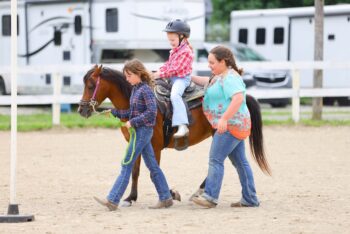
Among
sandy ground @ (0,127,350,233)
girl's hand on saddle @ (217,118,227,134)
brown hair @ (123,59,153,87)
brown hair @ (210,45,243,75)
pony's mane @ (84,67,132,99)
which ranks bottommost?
sandy ground @ (0,127,350,233)

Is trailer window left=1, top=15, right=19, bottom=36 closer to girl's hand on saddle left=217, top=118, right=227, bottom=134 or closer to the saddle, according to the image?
the saddle

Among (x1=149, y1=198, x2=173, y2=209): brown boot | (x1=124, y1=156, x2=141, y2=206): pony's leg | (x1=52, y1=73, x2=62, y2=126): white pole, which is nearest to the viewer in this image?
(x1=149, y1=198, x2=173, y2=209): brown boot

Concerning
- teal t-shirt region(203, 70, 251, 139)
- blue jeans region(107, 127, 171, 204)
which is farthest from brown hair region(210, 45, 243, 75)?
blue jeans region(107, 127, 171, 204)

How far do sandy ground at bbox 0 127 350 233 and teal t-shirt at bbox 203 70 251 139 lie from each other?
0.81 m

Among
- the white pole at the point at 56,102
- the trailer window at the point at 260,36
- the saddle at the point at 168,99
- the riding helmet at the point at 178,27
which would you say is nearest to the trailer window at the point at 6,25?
the white pole at the point at 56,102

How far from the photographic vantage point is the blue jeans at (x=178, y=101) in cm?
848

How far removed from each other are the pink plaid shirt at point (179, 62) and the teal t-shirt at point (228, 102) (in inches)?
23.4

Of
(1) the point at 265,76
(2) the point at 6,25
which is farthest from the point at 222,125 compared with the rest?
(1) the point at 265,76

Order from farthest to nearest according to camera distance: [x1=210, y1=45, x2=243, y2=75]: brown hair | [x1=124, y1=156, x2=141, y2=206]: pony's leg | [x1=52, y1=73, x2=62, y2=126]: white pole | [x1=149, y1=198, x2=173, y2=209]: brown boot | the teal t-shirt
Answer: [x1=52, y1=73, x2=62, y2=126]: white pole → [x1=124, y1=156, x2=141, y2=206]: pony's leg → [x1=149, y1=198, x2=173, y2=209]: brown boot → [x1=210, y1=45, x2=243, y2=75]: brown hair → the teal t-shirt

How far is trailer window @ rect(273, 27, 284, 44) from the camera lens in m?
25.9

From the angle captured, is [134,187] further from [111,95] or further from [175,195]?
[111,95]

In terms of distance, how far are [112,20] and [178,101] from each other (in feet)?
43.1

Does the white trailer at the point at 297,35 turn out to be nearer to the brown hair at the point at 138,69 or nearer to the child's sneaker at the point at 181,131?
the child's sneaker at the point at 181,131

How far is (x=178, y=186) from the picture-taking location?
9.98m
